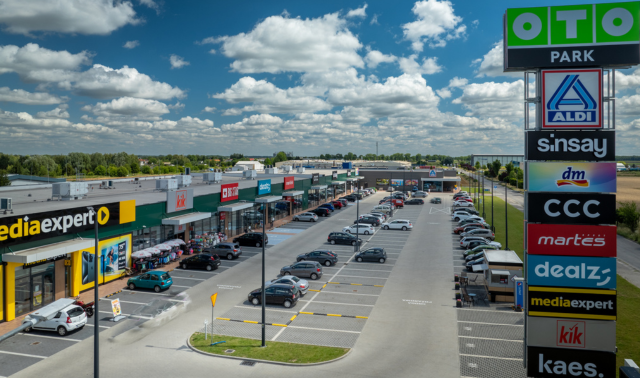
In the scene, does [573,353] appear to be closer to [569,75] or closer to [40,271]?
[569,75]

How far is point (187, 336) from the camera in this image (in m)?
19.0

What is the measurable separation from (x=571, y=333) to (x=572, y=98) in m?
7.05

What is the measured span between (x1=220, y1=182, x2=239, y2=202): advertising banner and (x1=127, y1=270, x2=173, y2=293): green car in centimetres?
1601

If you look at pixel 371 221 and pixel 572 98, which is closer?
pixel 572 98

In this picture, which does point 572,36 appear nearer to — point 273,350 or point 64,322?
point 273,350

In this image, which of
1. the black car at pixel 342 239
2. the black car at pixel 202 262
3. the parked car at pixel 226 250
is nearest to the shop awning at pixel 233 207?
the parked car at pixel 226 250

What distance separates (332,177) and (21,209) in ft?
190

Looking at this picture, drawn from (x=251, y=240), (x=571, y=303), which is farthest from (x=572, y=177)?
(x=251, y=240)

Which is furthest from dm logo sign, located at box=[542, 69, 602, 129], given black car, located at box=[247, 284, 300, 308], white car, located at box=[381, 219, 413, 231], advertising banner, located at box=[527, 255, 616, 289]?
white car, located at box=[381, 219, 413, 231]

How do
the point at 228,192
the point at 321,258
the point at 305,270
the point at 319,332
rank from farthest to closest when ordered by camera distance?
1. the point at 228,192
2. the point at 321,258
3. the point at 305,270
4. the point at 319,332

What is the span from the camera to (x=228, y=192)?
42.3 meters

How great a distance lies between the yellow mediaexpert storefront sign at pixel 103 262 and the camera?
2488 centimetres

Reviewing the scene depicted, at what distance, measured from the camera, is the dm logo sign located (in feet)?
39.3

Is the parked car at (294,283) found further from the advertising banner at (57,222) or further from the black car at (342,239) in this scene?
the black car at (342,239)
